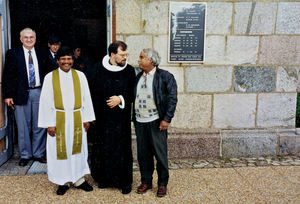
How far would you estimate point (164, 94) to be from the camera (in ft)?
12.7

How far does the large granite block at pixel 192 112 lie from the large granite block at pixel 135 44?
969mm

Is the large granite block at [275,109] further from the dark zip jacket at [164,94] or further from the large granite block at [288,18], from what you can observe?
the dark zip jacket at [164,94]

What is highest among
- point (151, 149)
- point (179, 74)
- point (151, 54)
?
point (151, 54)

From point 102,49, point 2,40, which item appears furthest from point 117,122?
point 102,49

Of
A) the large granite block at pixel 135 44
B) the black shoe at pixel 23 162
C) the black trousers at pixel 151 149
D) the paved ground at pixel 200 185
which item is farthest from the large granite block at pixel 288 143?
the black shoe at pixel 23 162

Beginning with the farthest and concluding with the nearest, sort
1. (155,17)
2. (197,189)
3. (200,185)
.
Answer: (155,17) < (200,185) < (197,189)

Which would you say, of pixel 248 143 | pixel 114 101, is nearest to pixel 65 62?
pixel 114 101

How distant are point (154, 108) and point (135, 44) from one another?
1.57 meters

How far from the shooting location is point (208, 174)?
15.3 feet

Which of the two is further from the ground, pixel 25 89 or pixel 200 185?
pixel 25 89

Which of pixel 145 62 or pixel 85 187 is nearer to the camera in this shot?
pixel 145 62

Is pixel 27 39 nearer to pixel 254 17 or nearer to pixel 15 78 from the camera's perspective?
pixel 15 78

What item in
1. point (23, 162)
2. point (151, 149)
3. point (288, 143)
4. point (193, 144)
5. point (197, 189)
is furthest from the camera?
point (288, 143)

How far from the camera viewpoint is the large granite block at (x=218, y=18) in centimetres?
515
